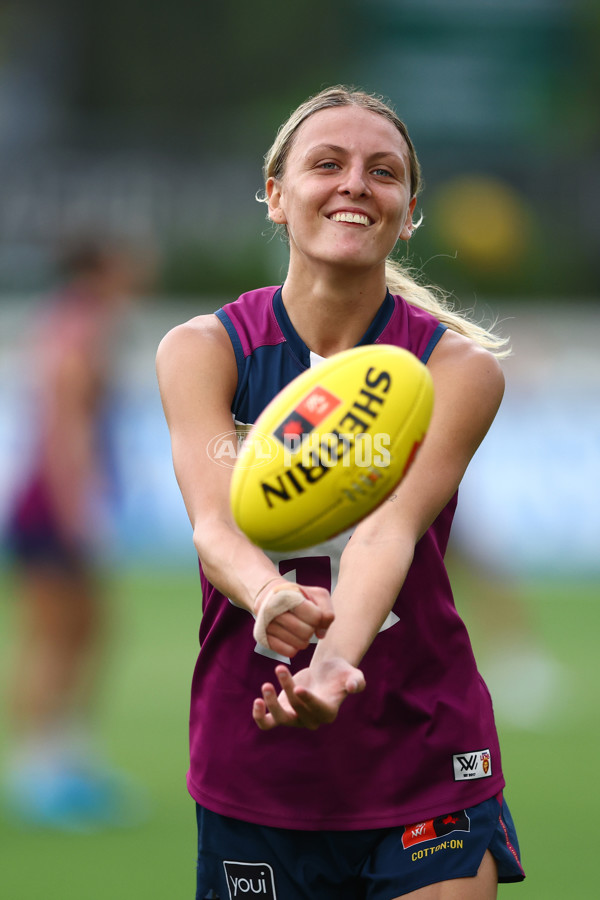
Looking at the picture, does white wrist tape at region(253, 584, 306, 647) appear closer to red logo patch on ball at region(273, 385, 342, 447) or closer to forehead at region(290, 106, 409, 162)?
red logo patch on ball at region(273, 385, 342, 447)

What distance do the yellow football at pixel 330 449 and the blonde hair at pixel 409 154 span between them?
677mm

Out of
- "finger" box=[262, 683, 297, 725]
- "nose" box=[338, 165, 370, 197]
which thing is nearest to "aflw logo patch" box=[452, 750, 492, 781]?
"finger" box=[262, 683, 297, 725]

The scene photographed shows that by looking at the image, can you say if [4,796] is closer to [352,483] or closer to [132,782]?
[132,782]

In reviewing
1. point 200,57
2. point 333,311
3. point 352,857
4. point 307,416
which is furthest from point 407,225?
point 200,57

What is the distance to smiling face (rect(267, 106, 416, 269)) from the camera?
9.29ft

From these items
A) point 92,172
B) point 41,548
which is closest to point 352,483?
point 41,548

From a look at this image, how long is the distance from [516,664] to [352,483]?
5.78 metres

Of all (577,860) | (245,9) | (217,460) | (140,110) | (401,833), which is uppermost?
(245,9)

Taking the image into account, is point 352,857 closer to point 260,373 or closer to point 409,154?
point 260,373

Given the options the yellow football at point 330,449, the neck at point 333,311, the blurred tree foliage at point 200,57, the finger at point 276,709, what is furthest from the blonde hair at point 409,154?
the blurred tree foliage at point 200,57

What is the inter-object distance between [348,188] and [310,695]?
1.07m

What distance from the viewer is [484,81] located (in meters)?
23.5

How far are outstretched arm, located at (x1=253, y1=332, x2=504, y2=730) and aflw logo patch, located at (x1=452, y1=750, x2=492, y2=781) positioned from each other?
1.40 ft

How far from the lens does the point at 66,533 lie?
5945 millimetres
